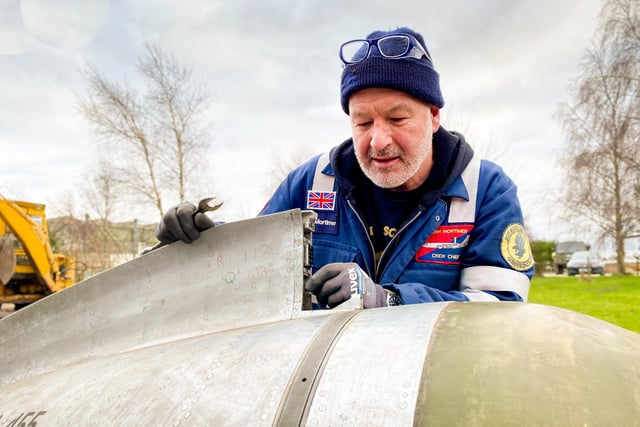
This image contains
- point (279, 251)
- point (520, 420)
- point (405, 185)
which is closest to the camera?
point (520, 420)

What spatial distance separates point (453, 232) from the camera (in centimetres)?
221

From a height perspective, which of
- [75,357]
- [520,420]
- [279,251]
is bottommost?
[75,357]

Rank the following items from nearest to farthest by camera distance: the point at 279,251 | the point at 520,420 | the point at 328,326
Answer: the point at 520,420 → the point at 328,326 → the point at 279,251

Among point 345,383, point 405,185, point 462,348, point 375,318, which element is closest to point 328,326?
point 375,318

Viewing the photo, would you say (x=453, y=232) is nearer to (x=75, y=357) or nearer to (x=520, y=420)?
(x=520, y=420)

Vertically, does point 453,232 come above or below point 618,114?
below

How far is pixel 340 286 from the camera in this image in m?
1.60

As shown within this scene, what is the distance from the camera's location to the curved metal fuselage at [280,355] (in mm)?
1056

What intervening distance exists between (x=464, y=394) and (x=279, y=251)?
2.61ft

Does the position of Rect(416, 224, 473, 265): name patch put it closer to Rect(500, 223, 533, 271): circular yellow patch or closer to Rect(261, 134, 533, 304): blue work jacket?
Rect(261, 134, 533, 304): blue work jacket

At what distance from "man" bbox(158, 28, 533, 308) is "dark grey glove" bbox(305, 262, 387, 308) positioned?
0.45 meters

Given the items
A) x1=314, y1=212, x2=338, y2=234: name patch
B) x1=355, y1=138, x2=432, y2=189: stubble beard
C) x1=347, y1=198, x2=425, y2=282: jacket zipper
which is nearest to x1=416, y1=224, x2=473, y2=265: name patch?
x1=347, y1=198, x2=425, y2=282: jacket zipper

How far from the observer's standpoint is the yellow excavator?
8.84 metres

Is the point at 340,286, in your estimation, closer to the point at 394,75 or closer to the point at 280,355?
the point at 280,355
